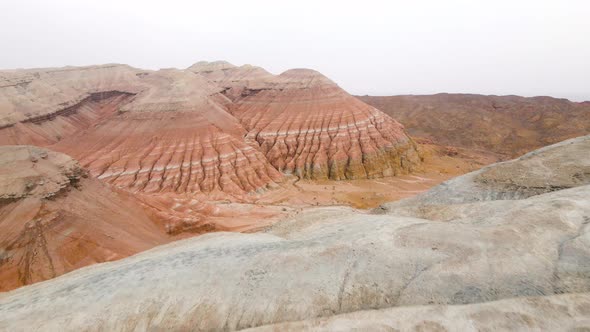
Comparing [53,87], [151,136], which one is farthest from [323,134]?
[53,87]

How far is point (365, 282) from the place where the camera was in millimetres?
5941

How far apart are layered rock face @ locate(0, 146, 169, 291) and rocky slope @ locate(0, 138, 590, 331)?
24.0ft

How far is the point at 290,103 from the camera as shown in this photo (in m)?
50.9

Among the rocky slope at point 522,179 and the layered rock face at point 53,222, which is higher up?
the rocky slope at point 522,179

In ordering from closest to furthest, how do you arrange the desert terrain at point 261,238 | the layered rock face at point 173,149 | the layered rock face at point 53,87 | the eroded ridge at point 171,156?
1. the desert terrain at point 261,238
2. the eroded ridge at point 171,156
3. the layered rock face at point 173,149
4. the layered rock face at point 53,87

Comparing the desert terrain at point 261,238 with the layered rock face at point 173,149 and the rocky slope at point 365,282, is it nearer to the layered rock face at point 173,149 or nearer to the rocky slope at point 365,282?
the rocky slope at point 365,282

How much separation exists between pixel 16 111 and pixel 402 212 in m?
54.2

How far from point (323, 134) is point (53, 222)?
34771mm

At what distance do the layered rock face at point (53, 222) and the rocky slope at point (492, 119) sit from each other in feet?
219

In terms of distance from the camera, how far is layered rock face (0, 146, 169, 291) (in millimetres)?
13539

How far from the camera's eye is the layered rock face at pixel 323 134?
43.6 metres

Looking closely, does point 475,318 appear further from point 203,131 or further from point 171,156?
point 203,131

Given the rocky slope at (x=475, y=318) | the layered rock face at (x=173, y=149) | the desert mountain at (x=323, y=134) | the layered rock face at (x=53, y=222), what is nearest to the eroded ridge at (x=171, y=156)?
the layered rock face at (x=173, y=149)

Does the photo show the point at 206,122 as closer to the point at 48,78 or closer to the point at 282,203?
the point at 282,203
